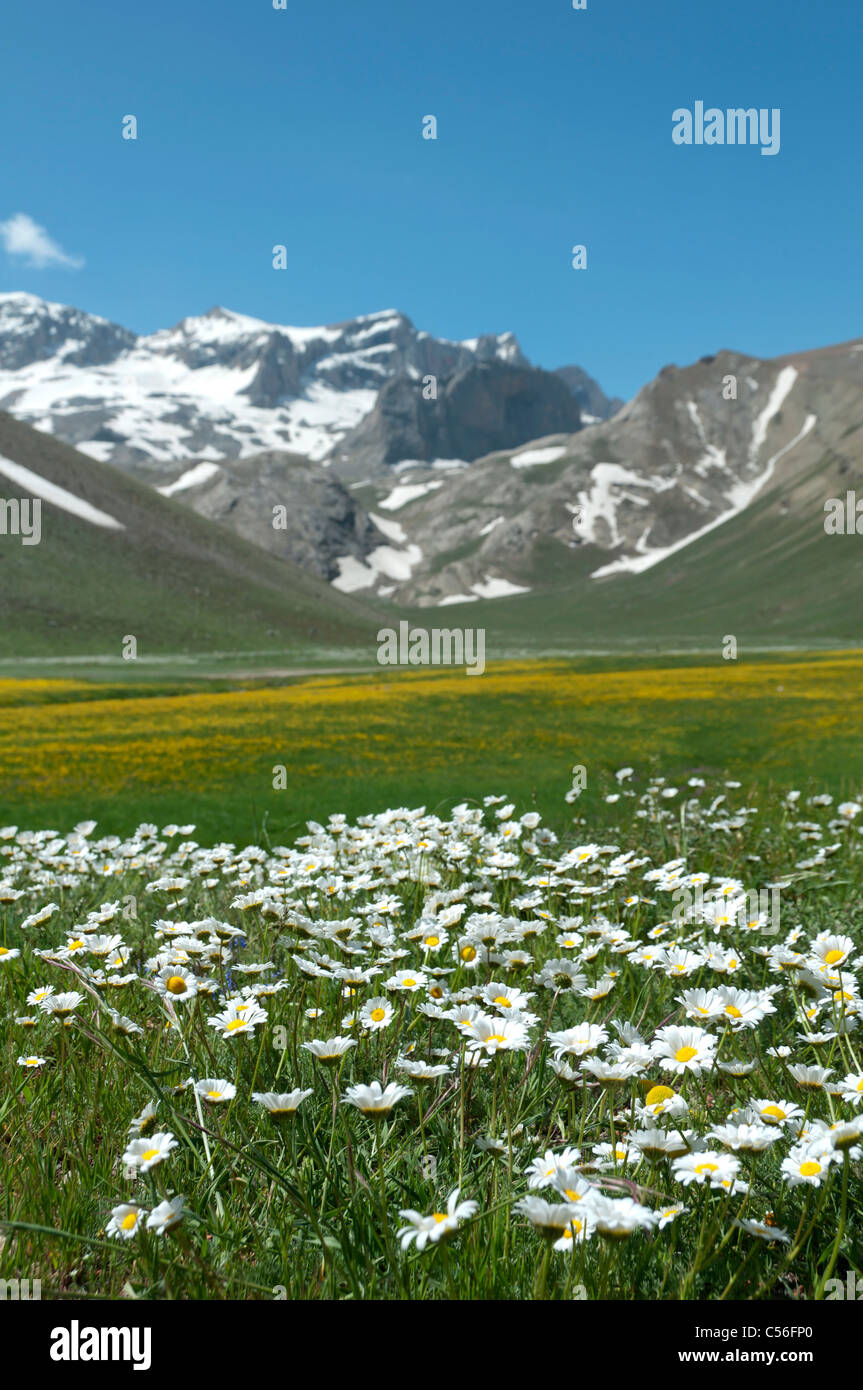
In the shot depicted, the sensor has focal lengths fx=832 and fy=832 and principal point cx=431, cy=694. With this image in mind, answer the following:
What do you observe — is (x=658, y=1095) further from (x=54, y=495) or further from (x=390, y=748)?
(x=54, y=495)

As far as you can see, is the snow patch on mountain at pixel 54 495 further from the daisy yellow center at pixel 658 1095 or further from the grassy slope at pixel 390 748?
the daisy yellow center at pixel 658 1095

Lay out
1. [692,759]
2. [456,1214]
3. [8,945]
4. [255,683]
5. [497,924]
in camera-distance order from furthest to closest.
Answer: [255,683] < [692,759] < [8,945] < [497,924] < [456,1214]

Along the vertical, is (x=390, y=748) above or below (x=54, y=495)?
below

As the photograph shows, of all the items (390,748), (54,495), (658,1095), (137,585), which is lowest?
(390,748)

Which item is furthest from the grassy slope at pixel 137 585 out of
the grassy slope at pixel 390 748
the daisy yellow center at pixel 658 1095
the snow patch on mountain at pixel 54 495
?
the daisy yellow center at pixel 658 1095

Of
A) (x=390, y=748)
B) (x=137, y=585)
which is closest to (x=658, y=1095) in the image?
(x=390, y=748)

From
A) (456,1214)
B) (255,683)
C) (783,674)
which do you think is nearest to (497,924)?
(456,1214)

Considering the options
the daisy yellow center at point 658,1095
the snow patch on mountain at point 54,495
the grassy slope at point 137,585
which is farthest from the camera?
the snow patch on mountain at point 54,495

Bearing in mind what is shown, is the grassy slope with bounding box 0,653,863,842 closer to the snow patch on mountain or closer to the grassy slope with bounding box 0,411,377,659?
the grassy slope with bounding box 0,411,377,659

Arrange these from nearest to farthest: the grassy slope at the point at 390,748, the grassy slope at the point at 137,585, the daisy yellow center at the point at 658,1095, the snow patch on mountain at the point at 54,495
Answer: the daisy yellow center at the point at 658,1095
the grassy slope at the point at 390,748
the grassy slope at the point at 137,585
the snow patch on mountain at the point at 54,495

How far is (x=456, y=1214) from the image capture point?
212 centimetres

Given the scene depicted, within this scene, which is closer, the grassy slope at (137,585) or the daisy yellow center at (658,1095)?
the daisy yellow center at (658,1095)
